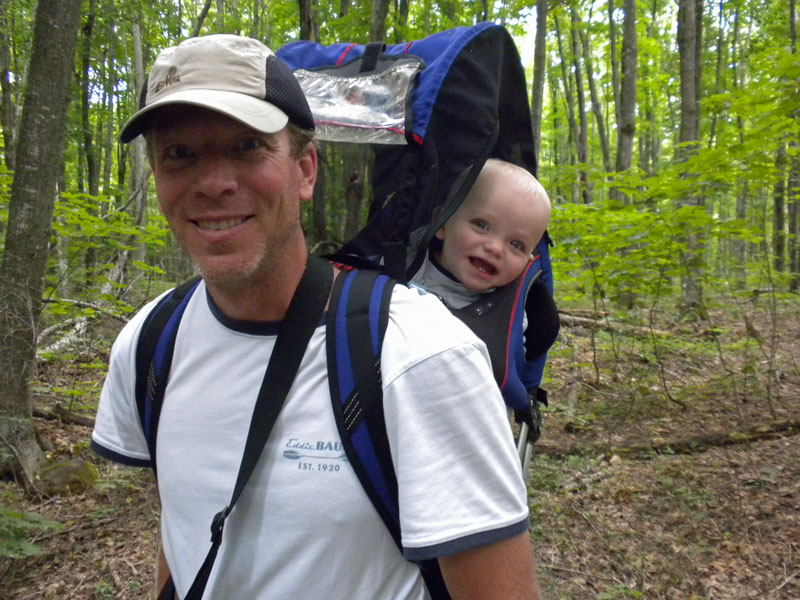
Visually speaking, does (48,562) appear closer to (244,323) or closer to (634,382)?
(244,323)

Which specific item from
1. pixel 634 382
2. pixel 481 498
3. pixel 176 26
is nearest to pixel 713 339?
pixel 634 382

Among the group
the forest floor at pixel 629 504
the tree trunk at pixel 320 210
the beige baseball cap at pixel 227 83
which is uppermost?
the beige baseball cap at pixel 227 83

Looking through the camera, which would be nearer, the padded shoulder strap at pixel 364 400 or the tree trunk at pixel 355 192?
the padded shoulder strap at pixel 364 400

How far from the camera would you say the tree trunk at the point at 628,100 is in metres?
10.5

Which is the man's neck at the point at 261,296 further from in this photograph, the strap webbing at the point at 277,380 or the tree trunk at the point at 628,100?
the tree trunk at the point at 628,100

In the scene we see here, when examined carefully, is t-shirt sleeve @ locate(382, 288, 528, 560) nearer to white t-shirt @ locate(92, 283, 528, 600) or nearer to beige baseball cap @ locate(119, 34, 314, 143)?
white t-shirt @ locate(92, 283, 528, 600)

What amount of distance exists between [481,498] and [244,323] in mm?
723

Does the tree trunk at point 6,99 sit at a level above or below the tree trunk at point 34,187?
above

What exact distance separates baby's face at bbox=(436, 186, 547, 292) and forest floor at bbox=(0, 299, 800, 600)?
240 cm

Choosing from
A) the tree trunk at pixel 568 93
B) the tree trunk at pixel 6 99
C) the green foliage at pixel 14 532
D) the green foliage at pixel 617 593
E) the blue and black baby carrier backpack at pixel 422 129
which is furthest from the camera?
the tree trunk at pixel 568 93

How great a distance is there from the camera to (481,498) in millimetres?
1148

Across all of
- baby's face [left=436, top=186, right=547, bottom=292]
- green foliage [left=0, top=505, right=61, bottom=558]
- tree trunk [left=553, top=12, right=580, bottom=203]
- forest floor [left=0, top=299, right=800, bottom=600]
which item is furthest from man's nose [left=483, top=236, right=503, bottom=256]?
tree trunk [left=553, top=12, right=580, bottom=203]

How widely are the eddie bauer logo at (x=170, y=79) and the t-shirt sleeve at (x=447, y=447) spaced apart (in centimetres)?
85

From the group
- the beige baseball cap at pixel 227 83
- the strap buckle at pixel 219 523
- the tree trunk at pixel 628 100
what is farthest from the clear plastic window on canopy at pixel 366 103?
the tree trunk at pixel 628 100
